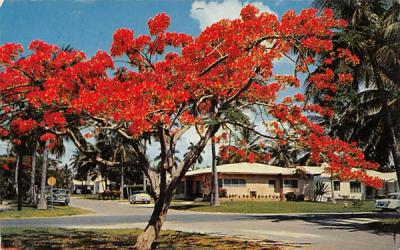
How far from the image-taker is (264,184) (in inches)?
1556

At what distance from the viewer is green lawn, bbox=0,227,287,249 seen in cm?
1066

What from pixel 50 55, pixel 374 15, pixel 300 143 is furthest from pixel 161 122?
pixel 374 15

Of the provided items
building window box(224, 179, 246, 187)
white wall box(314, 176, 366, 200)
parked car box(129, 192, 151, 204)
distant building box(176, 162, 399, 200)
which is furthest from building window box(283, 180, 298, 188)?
parked car box(129, 192, 151, 204)

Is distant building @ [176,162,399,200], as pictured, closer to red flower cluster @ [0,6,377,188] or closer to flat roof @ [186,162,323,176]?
flat roof @ [186,162,323,176]

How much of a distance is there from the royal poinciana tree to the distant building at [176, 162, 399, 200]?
26.6 meters

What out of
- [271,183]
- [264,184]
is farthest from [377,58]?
[271,183]

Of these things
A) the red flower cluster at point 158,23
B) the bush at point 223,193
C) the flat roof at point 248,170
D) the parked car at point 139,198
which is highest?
the red flower cluster at point 158,23

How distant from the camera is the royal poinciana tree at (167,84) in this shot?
8.48 metres

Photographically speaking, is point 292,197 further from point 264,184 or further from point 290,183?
point 264,184

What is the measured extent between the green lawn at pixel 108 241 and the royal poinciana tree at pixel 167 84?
5.28 feet

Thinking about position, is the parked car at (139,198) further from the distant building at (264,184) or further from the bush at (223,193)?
the bush at (223,193)

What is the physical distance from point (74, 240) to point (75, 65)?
4912 mm

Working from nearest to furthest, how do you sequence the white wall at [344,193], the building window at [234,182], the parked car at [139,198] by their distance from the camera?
1. the building window at [234,182]
2. the parked car at [139,198]
3. the white wall at [344,193]

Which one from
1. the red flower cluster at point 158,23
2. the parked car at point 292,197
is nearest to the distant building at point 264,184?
the parked car at point 292,197
